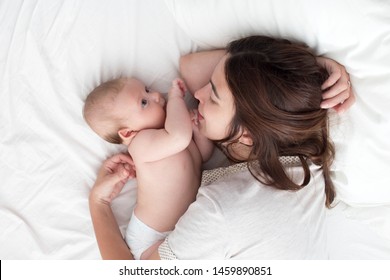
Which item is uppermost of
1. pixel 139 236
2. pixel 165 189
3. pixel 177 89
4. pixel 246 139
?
pixel 177 89

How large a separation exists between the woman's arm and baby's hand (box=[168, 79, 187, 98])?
0.24m

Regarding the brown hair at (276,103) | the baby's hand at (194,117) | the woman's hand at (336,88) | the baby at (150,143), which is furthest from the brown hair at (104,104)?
the woman's hand at (336,88)

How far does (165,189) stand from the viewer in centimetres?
114

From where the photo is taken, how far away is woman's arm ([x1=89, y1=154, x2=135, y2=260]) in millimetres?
1150

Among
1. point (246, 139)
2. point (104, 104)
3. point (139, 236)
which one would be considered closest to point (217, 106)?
point (246, 139)

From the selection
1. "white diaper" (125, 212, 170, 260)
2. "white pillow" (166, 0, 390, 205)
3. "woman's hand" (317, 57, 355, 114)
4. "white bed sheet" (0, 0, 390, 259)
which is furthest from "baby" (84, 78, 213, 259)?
"woman's hand" (317, 57, 355, 114)

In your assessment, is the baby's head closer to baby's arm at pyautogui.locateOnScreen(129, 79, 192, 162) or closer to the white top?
baby's arm at pyautogui.locateOnScreen(129, 79, 192, 162)

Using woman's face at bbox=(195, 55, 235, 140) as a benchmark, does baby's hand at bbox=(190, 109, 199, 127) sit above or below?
below

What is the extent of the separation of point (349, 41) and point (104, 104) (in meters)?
0.65

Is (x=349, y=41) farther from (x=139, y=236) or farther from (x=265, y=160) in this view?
(x=139, y=236)

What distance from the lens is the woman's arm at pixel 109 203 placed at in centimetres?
115

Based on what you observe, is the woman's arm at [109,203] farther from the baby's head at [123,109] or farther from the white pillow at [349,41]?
the white pillow at [349,41]

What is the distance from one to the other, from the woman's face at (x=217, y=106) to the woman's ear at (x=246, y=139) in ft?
0.14

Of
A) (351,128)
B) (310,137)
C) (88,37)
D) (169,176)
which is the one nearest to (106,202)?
(169,176)
